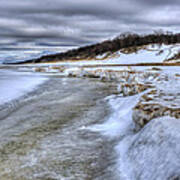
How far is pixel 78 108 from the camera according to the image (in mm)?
9711

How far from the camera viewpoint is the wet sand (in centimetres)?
425

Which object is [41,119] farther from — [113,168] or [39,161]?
[113,168]

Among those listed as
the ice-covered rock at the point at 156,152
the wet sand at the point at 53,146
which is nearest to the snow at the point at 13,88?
the wet sand at the point at 53,146

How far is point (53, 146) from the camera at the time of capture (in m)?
5.50

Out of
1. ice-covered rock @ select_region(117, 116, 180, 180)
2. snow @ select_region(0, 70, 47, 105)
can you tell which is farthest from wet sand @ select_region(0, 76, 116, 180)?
snow @ select_region(0, 70, 47, 105)

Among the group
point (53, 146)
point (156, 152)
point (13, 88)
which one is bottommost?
point (53, 146)

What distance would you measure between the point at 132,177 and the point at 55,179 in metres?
1.39

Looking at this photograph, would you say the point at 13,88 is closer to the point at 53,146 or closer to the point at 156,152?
the point at 53,146

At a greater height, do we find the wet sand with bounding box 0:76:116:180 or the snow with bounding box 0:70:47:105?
the snow with bounding box 0:70:47:105

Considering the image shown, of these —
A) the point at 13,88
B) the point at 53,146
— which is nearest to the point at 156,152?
the point at 53,146

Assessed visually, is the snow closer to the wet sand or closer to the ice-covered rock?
the wet sand

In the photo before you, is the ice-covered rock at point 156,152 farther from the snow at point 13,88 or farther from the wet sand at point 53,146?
the snow at point 13,88

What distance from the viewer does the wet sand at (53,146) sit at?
13.9 ft

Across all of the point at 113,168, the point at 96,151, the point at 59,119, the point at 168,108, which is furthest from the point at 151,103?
the point at 59,119
